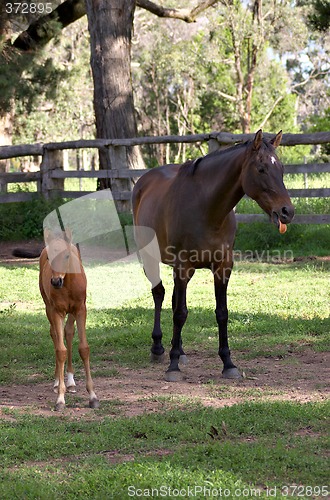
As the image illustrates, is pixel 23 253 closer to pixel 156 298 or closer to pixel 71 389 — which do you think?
pixel 71 389

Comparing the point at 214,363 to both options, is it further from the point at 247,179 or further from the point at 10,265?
the point at 10,265

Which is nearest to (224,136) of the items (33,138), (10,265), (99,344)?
(10,265)

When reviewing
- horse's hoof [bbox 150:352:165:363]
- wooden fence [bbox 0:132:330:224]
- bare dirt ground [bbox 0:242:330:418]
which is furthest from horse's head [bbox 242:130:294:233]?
wooden fence [bbox 0:132:330:224]

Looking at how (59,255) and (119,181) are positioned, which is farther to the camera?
(119,181)

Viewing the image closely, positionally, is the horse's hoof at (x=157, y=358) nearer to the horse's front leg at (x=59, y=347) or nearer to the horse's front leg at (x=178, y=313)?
the horse's front leg at (x=178, y=313)

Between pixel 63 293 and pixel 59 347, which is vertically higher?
pixel 63 293

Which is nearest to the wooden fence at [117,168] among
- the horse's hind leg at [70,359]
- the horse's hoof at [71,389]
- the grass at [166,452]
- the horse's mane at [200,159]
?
the horse's mane at [200,159]

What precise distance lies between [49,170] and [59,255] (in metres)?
10.4

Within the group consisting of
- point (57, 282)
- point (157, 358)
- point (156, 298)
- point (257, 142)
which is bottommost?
point (157, 358)

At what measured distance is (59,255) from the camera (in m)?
5.72

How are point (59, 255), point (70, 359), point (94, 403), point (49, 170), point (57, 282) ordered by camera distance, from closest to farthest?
point (57, 282) → point (59, 255) → point (94, 403) → point (70, 359) → point (49, 170)

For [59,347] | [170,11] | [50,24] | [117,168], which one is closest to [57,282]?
[59,347]

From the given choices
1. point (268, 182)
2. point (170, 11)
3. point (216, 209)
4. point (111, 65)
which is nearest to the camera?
point (268, 182)

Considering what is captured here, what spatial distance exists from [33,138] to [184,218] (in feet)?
122
